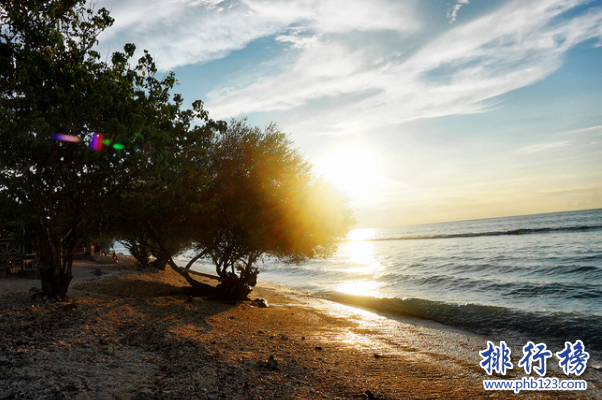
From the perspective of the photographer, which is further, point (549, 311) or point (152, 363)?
point (549, 311)

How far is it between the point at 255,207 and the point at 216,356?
8.93 m

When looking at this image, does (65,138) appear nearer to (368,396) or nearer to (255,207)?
(255,207)

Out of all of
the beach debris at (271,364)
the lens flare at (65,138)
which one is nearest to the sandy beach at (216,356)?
the beach debris at (271,364)

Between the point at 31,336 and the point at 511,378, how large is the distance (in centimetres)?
1318

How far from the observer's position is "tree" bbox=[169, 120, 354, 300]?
16922mm

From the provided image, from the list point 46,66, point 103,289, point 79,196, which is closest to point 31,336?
point 79,196

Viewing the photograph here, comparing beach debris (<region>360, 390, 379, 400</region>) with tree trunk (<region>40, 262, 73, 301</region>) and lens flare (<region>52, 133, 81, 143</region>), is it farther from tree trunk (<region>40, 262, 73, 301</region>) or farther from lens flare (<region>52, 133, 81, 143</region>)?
tree trunk (<region>40, 262, 73, 301</region>)

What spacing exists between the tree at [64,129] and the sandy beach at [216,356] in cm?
332

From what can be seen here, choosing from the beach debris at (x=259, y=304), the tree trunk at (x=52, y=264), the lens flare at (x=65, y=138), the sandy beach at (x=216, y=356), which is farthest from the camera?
the beach debris at (x=259, y=304)

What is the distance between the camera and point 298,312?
728 inches

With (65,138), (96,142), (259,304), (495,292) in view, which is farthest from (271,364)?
(495,292)

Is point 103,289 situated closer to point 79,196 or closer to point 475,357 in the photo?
point 79,196

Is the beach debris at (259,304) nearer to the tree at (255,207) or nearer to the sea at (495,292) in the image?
the tree at (255,207)

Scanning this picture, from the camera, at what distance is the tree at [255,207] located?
55.5ft
